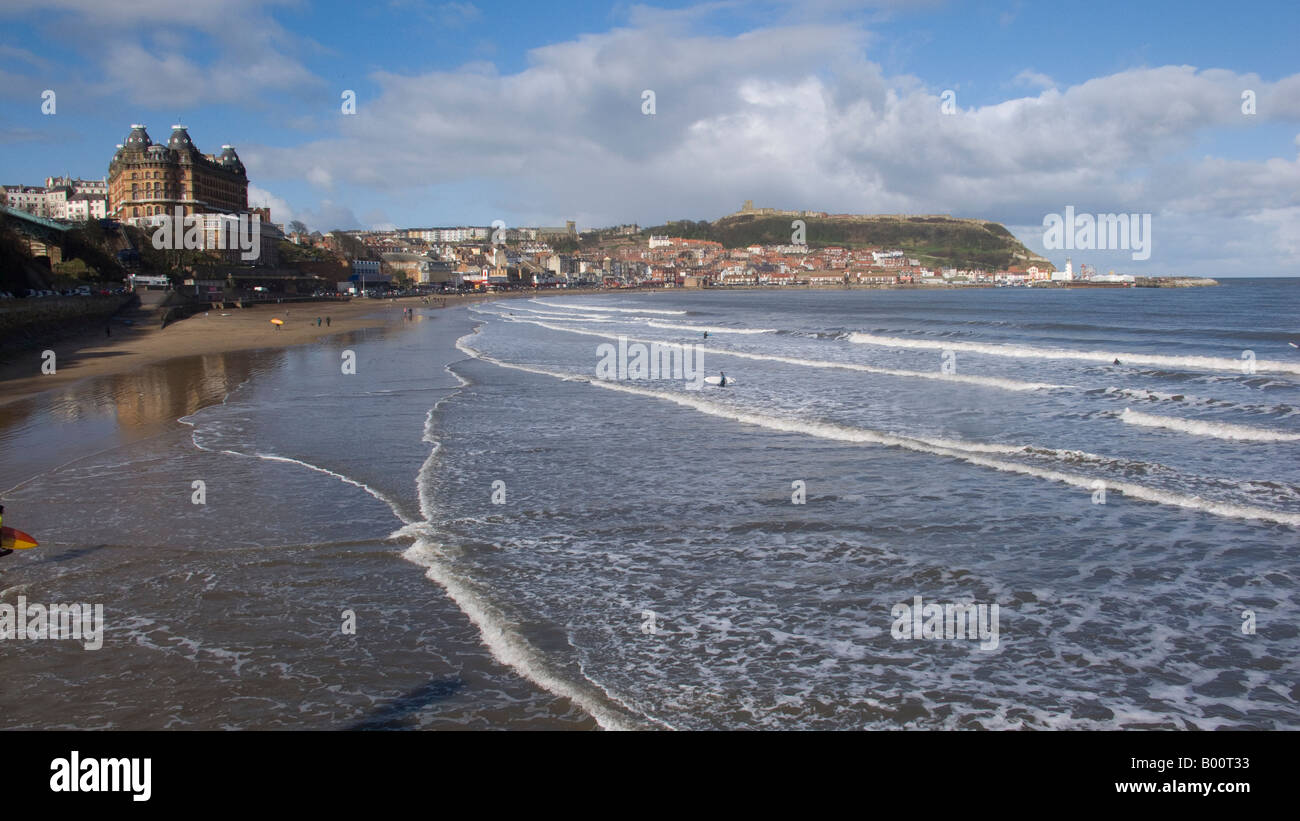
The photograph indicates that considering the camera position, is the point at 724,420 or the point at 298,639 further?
the point at 724,420

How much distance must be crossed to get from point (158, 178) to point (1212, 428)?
122 metres

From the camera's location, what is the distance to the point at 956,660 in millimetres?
6172

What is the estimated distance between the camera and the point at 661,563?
27.8ft

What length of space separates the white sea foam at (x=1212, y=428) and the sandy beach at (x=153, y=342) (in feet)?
86.6

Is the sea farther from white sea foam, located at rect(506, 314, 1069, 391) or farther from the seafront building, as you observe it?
the seafront building

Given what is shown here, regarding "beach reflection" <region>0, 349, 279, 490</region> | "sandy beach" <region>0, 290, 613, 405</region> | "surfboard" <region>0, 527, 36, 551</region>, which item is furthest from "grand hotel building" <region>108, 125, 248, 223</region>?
"surfboard" <region>0, 527, 36, 551</region>

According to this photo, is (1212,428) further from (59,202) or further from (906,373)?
(59,202)

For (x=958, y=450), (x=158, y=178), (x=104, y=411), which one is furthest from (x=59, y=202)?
(x=958, y=450)

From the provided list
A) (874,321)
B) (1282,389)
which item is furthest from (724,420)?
(874,321)

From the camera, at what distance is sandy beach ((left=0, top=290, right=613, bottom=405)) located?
25297mm

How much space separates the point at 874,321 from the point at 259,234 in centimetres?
7598
